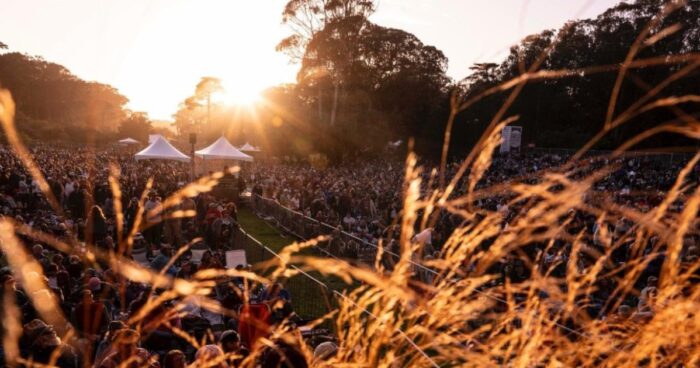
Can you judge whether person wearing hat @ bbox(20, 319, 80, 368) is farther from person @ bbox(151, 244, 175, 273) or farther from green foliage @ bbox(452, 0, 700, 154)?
green foliage @ bbox(452, 0, 700, 154)

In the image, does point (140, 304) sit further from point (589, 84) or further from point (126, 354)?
point (589, 84)

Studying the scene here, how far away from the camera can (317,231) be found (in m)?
15.1

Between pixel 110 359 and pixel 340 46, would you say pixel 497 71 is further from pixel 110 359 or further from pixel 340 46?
pixel 110 359

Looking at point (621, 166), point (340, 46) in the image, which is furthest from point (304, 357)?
point (340, 46)

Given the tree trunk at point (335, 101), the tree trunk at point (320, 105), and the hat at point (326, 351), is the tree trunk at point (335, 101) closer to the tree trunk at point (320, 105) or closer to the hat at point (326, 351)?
the tree trunk at point (320, 105)

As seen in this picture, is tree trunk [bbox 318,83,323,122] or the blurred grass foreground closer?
the blurred grass foreground

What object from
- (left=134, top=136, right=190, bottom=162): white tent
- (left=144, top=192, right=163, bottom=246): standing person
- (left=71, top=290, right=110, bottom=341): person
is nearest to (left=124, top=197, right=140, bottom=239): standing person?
(left=144, top=192, right=163, bottom=246): standing person

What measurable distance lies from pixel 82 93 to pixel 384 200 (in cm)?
10261

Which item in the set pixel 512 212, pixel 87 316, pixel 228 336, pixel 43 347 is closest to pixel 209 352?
pixel 228 336

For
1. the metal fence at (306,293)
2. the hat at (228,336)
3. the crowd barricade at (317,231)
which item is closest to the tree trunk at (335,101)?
the crowd barricade at (317,231)

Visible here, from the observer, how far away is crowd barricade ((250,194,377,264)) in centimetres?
1248

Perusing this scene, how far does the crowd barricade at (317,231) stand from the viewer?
12.5 m

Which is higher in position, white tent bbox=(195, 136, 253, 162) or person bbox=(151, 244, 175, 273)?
white tent bbox=(195, 136, 253, 162)

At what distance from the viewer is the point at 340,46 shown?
133ft
